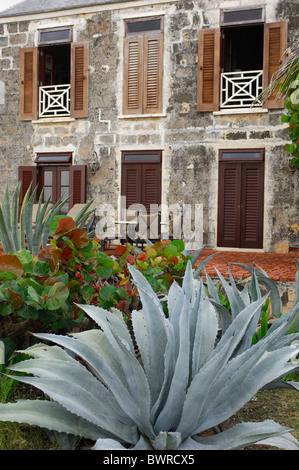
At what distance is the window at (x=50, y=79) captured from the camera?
1175cm

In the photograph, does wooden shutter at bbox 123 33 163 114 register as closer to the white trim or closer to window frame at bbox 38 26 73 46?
the white trim

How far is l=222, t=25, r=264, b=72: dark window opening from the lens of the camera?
454 inches

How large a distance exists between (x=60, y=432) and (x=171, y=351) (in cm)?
43

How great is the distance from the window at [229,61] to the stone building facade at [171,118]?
0.02 m

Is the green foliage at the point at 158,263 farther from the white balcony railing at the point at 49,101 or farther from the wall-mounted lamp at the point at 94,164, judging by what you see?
the white balcony railing at the point at 49,101

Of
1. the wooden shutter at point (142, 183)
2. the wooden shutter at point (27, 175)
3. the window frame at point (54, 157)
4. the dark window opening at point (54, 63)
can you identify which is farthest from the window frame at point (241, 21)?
the wooden shutter at point (27, 175)

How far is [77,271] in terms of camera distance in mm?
2389

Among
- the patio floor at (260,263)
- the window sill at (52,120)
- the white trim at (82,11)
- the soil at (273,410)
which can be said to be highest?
the white trim at (82,11)

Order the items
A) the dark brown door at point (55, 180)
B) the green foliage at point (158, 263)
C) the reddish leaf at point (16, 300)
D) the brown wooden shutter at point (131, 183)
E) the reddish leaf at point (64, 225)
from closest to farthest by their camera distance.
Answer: the reddish leaf at point (16, 300)
the reddish leaf at point (64, 225)
the green foliage at point (158, 263)
the brown wooden shutter at point (131, 183)
the dark brown door at point (55, 180)

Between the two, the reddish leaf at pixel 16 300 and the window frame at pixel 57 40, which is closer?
the reddish leaf at pixel 16 300

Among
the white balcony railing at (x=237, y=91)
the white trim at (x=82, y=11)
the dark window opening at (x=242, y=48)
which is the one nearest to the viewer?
the white balcony railing at (x=237, y=91)

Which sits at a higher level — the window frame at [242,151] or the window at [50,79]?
the window at [50,79]

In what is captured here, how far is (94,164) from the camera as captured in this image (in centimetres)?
1166

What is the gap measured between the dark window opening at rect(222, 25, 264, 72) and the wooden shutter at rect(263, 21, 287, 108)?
1001 millimetres
